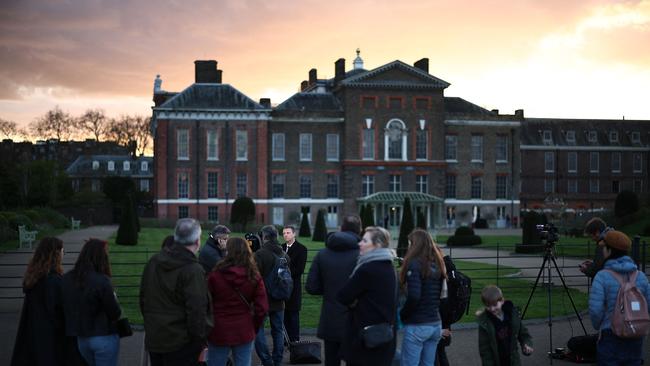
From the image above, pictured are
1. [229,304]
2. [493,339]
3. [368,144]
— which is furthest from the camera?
[368,144]

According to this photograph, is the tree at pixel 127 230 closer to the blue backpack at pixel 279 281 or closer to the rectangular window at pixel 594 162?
the blue backpack at pixel 279 281

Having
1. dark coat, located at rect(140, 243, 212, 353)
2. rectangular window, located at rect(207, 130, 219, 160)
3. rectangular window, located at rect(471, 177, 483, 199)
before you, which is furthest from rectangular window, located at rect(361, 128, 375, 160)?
dark coat, located at rect(140, 243, 212, 353)

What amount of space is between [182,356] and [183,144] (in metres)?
45.5

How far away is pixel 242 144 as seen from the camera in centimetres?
5184

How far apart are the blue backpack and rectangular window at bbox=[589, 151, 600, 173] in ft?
208

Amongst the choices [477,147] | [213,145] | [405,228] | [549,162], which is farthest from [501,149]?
[405,228]

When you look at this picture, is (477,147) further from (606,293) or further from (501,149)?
(606,293)

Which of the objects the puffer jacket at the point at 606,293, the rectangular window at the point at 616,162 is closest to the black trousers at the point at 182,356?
the puffer jacket at the point at 606,293

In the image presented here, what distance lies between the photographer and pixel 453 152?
55406mm

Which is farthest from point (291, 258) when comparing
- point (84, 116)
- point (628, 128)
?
point (84, 116)

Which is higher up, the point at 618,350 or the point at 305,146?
the point at 305,146

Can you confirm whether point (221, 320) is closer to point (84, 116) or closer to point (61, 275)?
point (61, 275)

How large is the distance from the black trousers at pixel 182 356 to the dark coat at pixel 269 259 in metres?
2.35

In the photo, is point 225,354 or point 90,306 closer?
point 90,306
